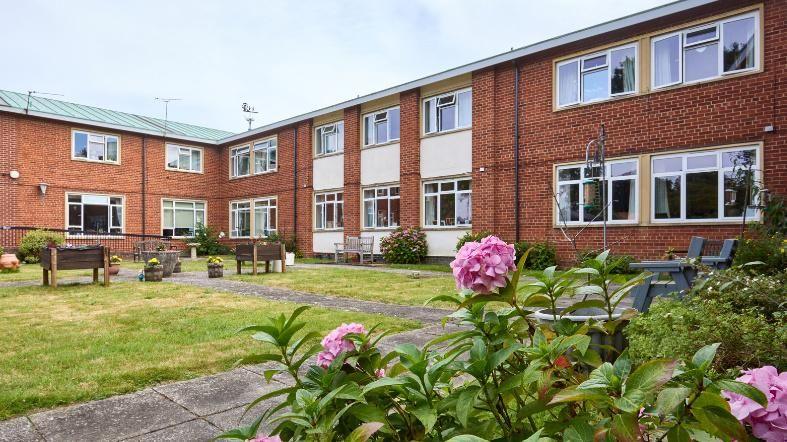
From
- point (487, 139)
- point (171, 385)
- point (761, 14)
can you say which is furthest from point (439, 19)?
point (171, 385)

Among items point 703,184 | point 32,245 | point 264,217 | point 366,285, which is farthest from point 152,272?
point 703,184

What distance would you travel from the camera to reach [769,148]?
9.29m

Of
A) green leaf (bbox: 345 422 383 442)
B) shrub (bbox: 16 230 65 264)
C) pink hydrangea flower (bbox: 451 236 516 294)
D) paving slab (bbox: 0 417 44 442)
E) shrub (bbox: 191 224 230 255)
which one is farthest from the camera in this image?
shrub (bbox: 191 224 230 255)

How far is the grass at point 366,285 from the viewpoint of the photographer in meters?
7.61

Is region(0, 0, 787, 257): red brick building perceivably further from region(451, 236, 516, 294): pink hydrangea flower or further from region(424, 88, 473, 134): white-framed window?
region(451, 236, 516, 294): pink hydrangea flower

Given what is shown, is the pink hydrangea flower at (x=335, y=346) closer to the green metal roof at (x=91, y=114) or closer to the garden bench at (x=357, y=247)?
the garden bench at (x=357, y=247)

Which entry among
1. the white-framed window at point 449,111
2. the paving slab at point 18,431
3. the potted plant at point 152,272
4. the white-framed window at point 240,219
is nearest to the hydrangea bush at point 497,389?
the paving slab at point 18,431

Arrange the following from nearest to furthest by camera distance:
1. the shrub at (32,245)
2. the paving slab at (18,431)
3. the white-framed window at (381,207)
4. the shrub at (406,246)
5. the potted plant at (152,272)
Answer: the paving slab at (18,431), the potted plant at (152,272), the shrub at (406,246), the white-framed window at (381,207), the shrub at (32,245)

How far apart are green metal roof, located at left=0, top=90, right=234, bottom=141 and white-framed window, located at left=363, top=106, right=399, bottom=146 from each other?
957 cm

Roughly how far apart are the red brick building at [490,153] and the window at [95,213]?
3.1 inches

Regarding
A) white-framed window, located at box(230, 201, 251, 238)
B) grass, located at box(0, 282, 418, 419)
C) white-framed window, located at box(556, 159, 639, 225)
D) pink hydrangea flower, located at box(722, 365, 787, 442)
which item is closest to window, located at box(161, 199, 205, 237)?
white-framed window, located at box(230, 201, 251, 238)

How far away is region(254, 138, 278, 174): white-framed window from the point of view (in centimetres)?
2059

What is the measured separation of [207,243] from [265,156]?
486cm

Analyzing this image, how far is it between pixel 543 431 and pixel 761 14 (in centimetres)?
1193
